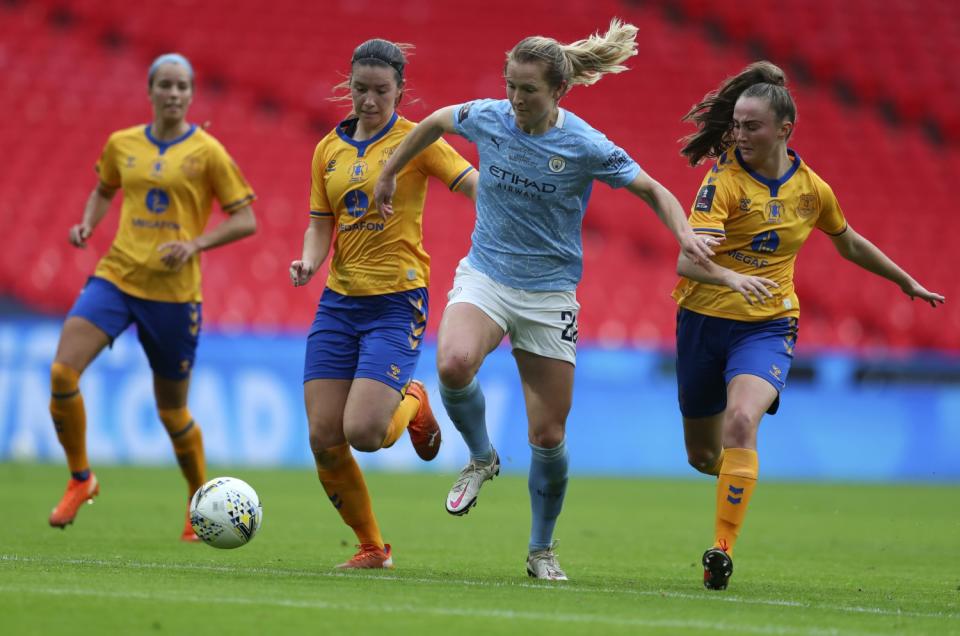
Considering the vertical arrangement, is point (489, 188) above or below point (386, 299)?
above

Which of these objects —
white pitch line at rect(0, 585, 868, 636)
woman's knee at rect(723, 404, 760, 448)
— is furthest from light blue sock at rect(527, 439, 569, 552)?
white pitch line at rect(0, 585, 868, 636)

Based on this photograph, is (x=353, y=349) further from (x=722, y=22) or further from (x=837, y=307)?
(x=722, y=22)

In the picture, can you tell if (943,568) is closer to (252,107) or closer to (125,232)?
(125,232)

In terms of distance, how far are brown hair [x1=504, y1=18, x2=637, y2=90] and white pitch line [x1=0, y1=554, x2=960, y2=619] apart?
2280mm

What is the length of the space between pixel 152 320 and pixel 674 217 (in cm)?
366

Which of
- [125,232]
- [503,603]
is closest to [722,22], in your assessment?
[125,232]

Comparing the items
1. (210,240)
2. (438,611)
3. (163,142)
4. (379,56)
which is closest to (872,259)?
(379,56)

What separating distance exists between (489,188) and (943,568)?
358 centimetres

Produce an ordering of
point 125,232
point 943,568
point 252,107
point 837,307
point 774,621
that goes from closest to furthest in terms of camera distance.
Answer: point 774,621 → point 943,568 → point 125,232 → point 837,307 → point 252,107

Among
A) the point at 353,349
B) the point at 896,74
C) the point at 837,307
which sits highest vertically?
the point at 896,74

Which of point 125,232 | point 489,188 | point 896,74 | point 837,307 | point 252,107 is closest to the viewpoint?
point 489,188

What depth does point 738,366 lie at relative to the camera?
6.86 meters

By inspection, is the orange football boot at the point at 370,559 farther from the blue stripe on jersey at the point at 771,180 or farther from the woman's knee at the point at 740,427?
the blue stripe on jersey at the point at 771,180

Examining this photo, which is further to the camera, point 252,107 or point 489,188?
point 252,107
